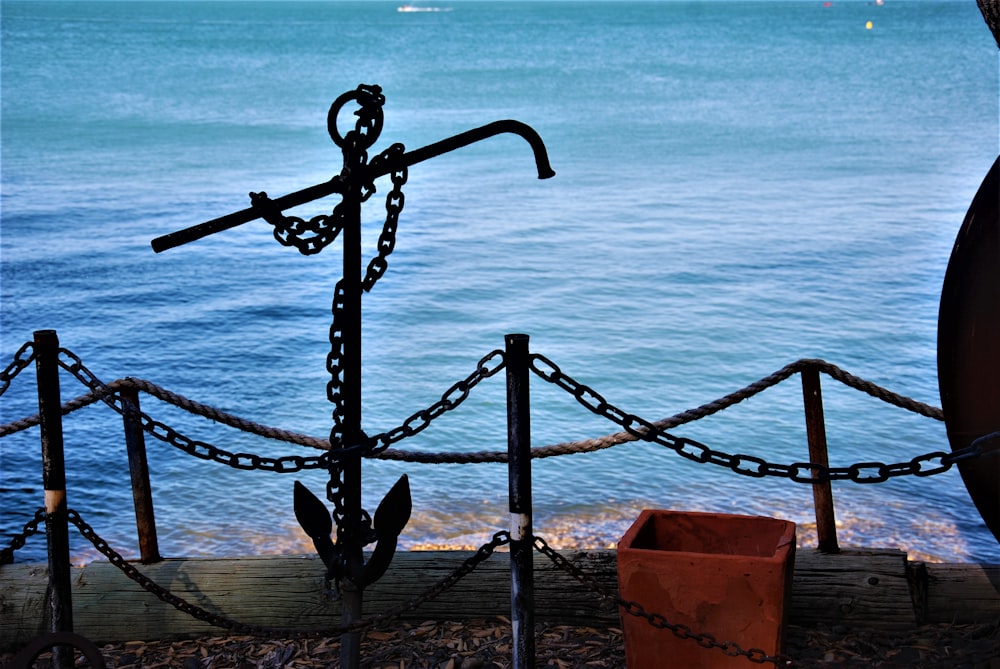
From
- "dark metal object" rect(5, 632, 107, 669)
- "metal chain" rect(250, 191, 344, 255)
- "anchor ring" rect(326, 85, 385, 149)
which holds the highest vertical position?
"anchor ring" rect(326, 85, 385, 149)

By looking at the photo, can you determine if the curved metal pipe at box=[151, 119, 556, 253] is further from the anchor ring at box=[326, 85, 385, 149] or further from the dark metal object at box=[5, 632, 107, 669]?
the dark metal object at box=[5, 632, 107, 669]

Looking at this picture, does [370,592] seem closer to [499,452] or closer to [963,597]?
[499,452]

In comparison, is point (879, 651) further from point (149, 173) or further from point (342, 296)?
point (149, 173)

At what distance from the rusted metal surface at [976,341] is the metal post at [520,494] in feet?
4.62

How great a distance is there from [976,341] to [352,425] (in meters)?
2.06

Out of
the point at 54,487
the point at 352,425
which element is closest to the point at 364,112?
the point at 352,425

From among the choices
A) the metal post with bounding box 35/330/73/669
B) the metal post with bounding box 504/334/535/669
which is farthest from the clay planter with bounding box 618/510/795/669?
the metal post with bounding box 35/330/73/669

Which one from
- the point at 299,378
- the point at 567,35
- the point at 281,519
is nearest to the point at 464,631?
the point at 281,519

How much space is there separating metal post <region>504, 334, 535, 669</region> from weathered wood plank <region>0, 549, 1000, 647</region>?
0.70 metres

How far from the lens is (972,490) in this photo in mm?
3910

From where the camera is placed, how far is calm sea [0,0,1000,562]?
7172mm

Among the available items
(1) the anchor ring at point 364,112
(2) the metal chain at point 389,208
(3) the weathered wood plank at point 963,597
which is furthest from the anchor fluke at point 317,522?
(3) the weathered wood plank at point 963,597

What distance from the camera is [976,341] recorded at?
12.4 ft

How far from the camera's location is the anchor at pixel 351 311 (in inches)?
142
